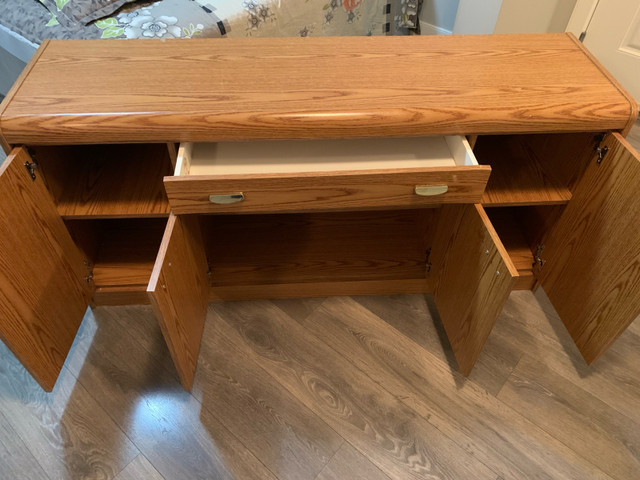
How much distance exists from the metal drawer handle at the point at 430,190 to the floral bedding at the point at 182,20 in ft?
2.91

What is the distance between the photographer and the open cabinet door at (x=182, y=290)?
76 centimetres

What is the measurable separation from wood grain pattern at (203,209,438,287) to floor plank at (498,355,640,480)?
356 millimetres

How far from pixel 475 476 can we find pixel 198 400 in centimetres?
62

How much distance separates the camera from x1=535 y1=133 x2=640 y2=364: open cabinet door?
89 cm

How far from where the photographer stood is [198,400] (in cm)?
104

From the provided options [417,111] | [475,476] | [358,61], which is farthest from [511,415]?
[358,61]

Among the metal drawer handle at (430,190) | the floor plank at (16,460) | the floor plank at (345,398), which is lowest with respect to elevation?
the floor plank at (16,460)

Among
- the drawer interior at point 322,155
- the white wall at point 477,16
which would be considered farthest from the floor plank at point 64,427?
the white wall at point 477,16

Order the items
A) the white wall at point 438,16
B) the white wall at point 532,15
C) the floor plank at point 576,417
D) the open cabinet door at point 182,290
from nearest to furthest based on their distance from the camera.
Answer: the open cabinet door at point 182,290
the floor plank at point 576,417
the white wall at point 532,15
the white wall at point 438,16

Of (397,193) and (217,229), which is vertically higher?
(397,193)

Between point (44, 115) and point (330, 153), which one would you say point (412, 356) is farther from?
point (44, 115)

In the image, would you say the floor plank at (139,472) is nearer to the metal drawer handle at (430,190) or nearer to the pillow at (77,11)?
the metal drawer handle at (430,190)

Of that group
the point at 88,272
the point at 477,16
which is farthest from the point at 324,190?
the point at 477,16

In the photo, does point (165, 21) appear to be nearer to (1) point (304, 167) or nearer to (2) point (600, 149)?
(1) point (304, 167)
